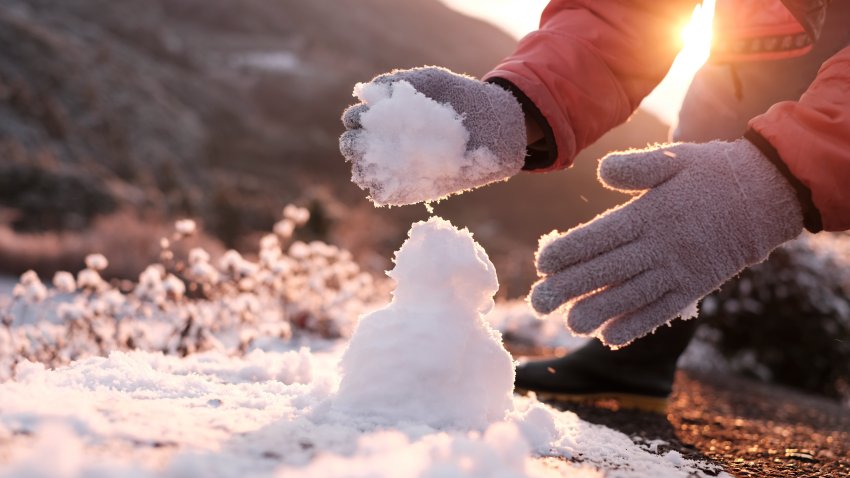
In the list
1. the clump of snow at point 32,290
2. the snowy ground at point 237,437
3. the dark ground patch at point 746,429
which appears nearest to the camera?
the snowy ground at point 237,437

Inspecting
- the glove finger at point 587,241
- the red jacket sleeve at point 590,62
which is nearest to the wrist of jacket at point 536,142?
the red jacket sleeve at point 590,62

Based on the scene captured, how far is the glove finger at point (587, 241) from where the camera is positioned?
1449mm

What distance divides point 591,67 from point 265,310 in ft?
9.54

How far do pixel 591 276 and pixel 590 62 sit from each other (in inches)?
28.3

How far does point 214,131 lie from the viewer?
24.1 meters

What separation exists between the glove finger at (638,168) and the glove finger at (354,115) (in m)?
0.54

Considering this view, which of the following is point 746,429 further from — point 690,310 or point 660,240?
point 660,240

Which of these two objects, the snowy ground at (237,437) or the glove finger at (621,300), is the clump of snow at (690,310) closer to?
the glove finger at (621,300)

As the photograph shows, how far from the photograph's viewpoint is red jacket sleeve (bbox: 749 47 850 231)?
1.42 meters

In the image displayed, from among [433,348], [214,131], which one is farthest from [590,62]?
[214,131]

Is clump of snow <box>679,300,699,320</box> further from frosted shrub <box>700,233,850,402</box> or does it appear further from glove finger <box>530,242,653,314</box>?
frosted shrub <box>700,233,850,402</box>

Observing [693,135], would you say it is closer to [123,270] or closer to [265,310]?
[265,310]

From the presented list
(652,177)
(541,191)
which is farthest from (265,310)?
(541,191)

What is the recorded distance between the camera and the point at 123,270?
6.32 m
